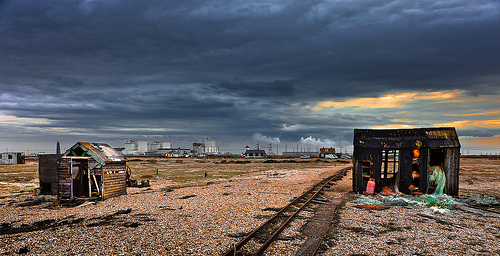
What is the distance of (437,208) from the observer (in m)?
15.2

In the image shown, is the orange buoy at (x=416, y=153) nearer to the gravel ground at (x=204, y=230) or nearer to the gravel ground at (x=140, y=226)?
the gravel ground at (x=204, y=230)

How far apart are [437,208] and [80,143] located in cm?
2339

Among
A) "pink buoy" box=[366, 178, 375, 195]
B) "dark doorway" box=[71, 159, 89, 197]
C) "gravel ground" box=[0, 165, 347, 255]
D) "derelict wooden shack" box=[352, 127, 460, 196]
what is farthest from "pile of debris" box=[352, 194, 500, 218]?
"dark doorway" box=[71, 159, 89, 197]

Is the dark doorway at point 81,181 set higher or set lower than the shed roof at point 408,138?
lower

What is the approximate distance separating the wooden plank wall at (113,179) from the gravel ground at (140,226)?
919mm

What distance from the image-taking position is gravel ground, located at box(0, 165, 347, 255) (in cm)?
951

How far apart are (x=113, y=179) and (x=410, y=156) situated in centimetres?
2182

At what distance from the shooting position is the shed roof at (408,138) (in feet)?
61.4

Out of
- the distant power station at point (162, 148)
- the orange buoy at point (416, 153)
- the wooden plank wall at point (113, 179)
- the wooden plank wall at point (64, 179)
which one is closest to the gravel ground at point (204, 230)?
the wooden plank wall at point (64, 179)

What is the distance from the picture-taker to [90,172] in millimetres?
18547

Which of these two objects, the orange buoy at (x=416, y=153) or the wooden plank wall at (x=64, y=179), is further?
the orange buoy at (x=416, y=153)

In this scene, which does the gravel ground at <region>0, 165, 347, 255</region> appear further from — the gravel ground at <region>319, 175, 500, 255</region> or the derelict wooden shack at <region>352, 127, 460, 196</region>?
the derelict wooden shack at <region>352, 127, 460, 196</region>

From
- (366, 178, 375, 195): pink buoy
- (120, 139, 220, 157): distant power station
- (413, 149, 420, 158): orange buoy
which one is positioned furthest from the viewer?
(120, 139, 220, 157): distant power station

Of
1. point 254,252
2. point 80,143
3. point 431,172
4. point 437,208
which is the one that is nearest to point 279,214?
point 254,252
